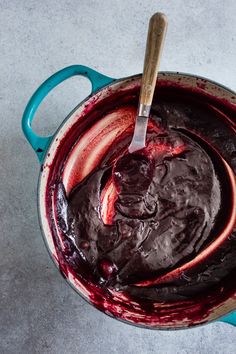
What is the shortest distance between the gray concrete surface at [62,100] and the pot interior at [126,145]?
98 mm

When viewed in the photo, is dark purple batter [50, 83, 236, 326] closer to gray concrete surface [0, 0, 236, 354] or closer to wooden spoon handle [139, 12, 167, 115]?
gray concrete surface [0, 0, 236, 354]

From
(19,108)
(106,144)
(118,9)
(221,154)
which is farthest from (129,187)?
(118,9)

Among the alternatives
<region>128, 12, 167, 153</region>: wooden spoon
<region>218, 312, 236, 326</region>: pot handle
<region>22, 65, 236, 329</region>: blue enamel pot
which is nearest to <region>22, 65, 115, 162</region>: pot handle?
<region>22, 65, 236, 329</region>: blue enamel pot

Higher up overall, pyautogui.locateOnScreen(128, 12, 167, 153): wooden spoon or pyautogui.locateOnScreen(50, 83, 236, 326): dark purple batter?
pyautogui.locateOnScreen(128, 12, 167, 153): wooden spoon

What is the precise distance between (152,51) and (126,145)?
387 mm

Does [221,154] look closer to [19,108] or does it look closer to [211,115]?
[211,115]

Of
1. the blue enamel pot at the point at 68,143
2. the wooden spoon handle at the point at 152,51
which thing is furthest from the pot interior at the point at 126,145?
the wooden spoon handle at the point at 152,51

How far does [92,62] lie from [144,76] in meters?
0.40

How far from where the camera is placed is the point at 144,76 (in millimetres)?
1055

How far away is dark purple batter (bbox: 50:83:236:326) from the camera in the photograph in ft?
4.18

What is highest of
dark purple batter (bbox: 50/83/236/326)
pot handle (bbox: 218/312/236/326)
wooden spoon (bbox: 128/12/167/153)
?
wooden spoon (bbox: 128/12/167/153)

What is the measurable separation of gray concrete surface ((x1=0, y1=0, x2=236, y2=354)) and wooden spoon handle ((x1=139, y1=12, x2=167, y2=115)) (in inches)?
13.7

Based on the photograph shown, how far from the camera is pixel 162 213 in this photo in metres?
1.28

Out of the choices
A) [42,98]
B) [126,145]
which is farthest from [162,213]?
[42,98]
